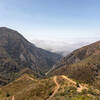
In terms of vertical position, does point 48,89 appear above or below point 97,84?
above

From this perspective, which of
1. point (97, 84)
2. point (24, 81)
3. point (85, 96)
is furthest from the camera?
point (97, 84)

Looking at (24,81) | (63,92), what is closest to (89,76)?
(24,81)

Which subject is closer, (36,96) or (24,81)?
(36,96)

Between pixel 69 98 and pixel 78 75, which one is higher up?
pixel 69 98

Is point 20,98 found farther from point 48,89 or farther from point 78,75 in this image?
point 78,75

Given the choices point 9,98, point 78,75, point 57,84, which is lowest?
point 78,75

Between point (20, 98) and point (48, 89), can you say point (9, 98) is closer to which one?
point (20, 98)

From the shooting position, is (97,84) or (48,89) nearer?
(48,89)

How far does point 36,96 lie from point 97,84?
103547 millimetres

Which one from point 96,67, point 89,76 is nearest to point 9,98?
point 89,76

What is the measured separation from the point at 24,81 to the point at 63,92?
55.2 meters

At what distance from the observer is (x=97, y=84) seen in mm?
151875

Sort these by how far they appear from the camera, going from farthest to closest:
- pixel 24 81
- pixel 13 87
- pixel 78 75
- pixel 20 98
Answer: pixel 78 75 < pixel 24 81 < pixel 13 87 < pixel 20 98

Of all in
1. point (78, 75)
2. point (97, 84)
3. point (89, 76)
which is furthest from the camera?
point (78, 75)
